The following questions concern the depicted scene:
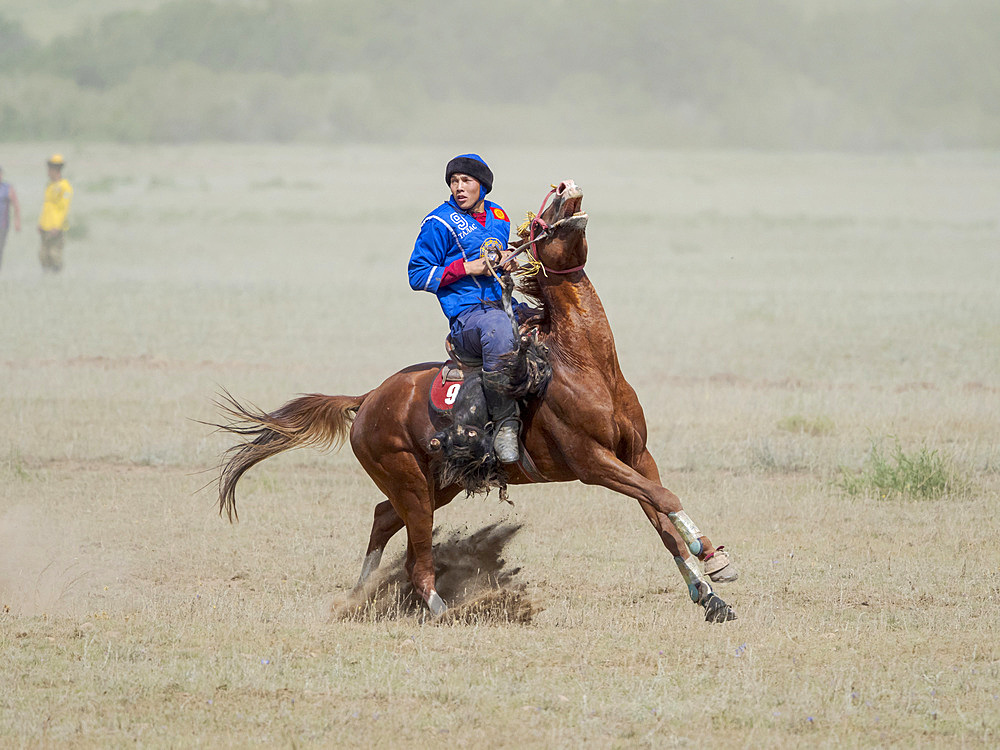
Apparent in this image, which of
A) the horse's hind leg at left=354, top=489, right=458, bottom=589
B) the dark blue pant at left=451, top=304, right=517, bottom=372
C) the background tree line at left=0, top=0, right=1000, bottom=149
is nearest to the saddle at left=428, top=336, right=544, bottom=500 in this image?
the dark blue pant at left=451, top=304, right=517, bottom=372

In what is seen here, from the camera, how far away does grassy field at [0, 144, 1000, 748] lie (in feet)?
18.3

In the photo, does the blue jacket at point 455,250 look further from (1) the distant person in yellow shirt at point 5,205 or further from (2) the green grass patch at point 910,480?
(1) the distant person in yellow shirt at point 5,205

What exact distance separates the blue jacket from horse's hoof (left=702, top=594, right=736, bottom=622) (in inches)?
80.7

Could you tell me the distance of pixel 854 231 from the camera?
130ft

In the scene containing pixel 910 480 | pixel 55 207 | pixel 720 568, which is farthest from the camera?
pixel 55 207

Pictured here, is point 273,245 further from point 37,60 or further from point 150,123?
point 37,60

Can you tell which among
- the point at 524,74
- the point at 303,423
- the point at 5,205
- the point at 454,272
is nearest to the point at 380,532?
the point at 303,423

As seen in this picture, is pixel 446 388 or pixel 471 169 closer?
pixel 471 169

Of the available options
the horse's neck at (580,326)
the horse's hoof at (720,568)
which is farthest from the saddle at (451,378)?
the horse's hoof at (720,568)

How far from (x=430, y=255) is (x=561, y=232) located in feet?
2.45

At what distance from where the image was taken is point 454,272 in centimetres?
712

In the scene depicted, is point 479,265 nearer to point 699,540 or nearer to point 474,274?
point 474,274

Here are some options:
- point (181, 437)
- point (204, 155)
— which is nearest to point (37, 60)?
point (204, 155)

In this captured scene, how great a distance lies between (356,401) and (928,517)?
450 centimetres
